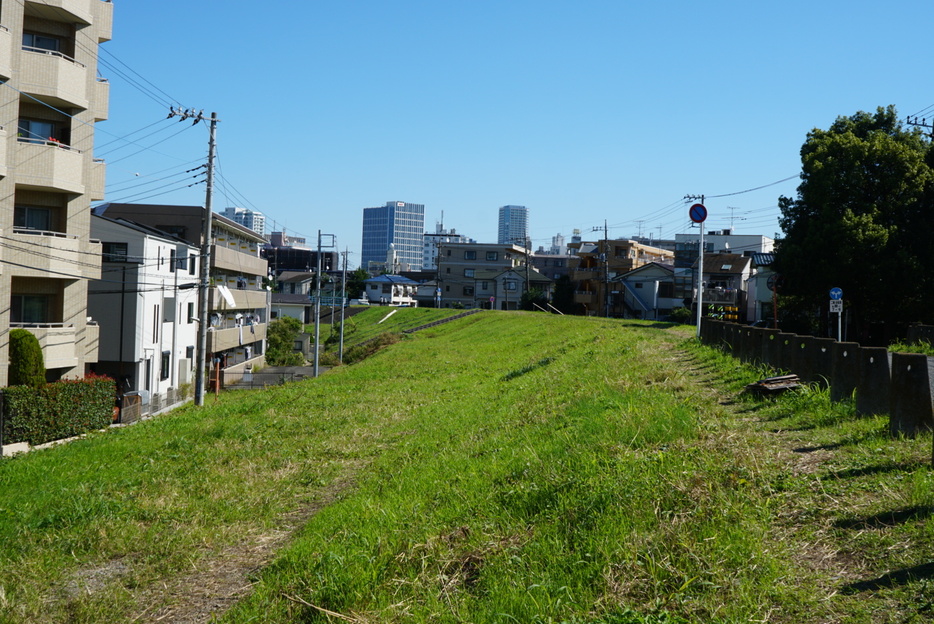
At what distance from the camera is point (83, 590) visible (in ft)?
22.8

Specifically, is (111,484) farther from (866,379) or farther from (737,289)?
(737,289)

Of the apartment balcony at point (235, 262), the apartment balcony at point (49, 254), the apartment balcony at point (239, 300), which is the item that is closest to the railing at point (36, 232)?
the apartment balcony at point (49, 254)

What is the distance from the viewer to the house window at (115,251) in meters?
31.9

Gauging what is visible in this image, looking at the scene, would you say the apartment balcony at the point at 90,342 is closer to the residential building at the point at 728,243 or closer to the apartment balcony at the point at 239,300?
the apartment balcony at the point at 239,300

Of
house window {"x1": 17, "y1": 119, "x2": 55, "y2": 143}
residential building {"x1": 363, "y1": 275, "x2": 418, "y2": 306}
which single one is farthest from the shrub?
residential building {"x1": 363, "y1": 275, "x2": 418, "y2": 306}

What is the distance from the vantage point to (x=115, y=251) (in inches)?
1266

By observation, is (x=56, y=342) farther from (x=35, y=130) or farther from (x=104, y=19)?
(x=104, y=19)

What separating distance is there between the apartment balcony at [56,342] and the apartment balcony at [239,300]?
14.7 m

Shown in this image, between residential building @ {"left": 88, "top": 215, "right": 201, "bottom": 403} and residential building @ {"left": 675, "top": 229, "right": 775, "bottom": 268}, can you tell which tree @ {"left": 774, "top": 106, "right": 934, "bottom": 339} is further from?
residential building @ {"left": 675, "top": 229, "right": 775, "bottom": 268}

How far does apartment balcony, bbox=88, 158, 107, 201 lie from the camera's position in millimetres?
26469

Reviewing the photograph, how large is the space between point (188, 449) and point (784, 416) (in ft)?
34.0

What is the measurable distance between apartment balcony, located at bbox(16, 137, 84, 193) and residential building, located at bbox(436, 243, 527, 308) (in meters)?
80.3

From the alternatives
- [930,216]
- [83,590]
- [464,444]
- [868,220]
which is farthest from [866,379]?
[930,216]

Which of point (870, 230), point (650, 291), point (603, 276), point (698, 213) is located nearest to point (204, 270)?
point (698, 213)
